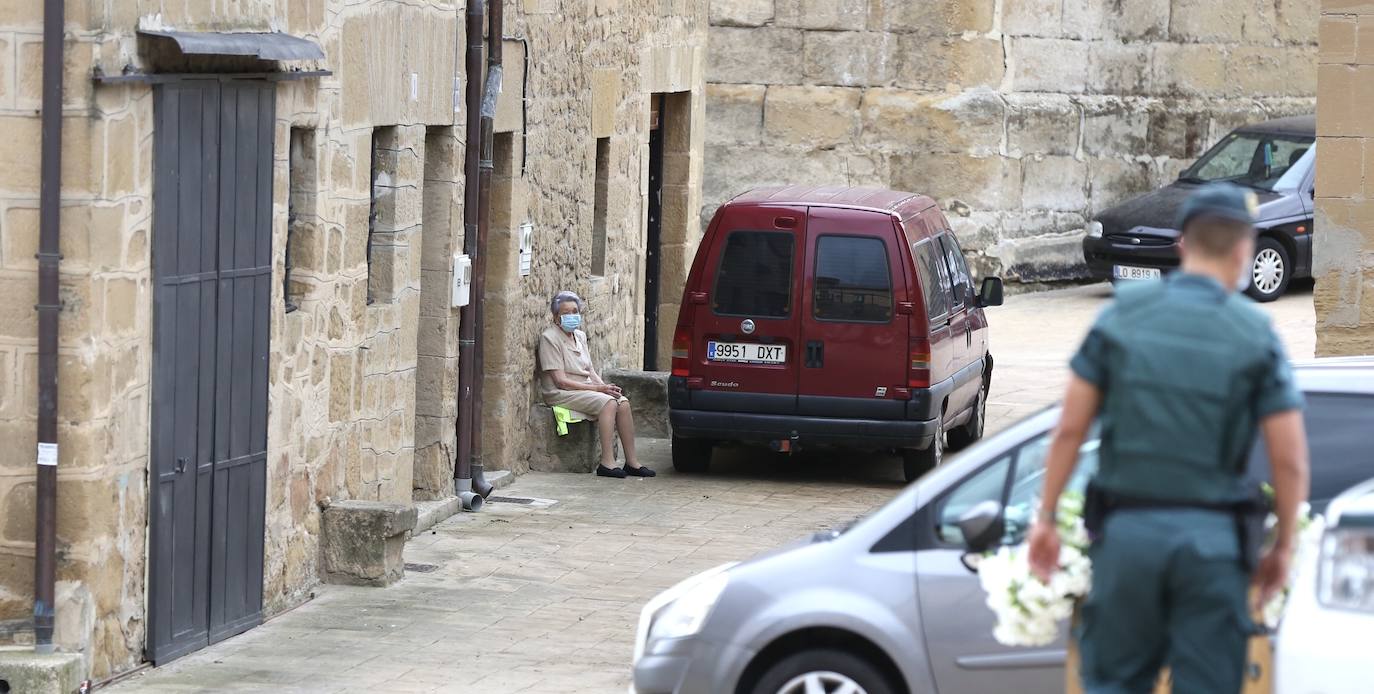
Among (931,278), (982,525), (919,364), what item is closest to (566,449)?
(919,364)

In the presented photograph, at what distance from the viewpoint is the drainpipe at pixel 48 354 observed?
8.60 meters

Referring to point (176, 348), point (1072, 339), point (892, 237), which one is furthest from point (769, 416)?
point (1072, 339)

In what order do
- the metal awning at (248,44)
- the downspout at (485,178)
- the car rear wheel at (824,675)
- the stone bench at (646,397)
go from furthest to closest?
the stone bench at (646,397), the downspout at (485,178), the metal awning at (248,44), the car rear wheel at (824,675)

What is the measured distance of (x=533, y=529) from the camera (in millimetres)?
13516

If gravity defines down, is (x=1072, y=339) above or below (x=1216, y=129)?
below

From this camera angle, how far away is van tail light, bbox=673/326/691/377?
1526 cm

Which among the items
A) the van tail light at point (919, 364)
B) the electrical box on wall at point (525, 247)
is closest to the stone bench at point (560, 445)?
the electrical box on wall at point (525, 247)

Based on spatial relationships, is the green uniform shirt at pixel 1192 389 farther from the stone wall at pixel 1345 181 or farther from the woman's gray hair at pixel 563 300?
the woman's gray hair at pixel 563 300

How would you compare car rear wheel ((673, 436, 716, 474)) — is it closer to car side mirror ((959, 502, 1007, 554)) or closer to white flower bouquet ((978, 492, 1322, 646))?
car side mirror ((959, 502, 1007, 554))

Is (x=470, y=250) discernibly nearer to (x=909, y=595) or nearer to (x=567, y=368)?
(x=567, y=368)

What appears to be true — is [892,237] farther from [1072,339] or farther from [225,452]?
[1072,339]

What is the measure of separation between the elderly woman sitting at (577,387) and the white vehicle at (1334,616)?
9.65 metres

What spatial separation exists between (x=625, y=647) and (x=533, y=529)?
131 inches

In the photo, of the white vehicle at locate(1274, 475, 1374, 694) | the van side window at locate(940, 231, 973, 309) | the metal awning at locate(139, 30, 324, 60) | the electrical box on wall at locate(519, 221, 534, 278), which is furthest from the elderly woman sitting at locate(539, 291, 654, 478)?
the white vehicle at locate(1274, 475, 1374, 694)
